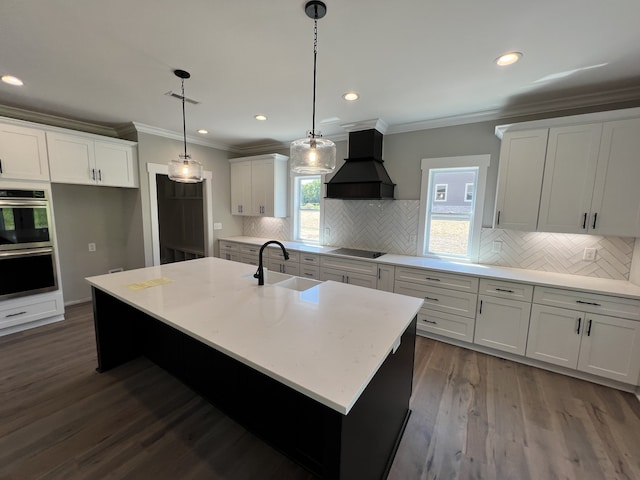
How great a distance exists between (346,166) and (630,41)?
2.53 meters

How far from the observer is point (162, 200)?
599 cm

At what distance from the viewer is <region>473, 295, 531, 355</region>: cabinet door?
98.5 inches

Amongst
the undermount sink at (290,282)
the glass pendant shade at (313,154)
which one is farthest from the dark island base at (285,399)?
the glass pendant shade at (313,154)

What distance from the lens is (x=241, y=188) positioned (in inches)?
190

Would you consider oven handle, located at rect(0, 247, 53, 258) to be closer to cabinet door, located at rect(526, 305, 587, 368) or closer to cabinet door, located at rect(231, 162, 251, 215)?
cabinet door, located at rect(231, 162, 251, 215)

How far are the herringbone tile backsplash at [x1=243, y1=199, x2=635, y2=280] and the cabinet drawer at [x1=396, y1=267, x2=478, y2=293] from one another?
578 mm

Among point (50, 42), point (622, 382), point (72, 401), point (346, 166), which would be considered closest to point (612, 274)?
point (622, 382)

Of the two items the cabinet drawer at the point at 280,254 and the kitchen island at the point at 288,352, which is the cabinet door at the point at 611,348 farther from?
the cabinet drawer at the point at 280,254

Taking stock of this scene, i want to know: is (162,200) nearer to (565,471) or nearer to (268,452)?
(268,452)

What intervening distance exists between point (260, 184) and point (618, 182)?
4.31 meters

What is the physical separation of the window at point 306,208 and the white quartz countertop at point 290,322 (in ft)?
7.56

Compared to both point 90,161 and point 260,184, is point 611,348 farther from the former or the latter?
point 90,161

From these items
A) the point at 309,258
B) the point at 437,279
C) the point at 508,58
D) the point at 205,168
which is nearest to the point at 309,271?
the point at 309,258

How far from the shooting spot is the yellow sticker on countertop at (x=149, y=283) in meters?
1.93
